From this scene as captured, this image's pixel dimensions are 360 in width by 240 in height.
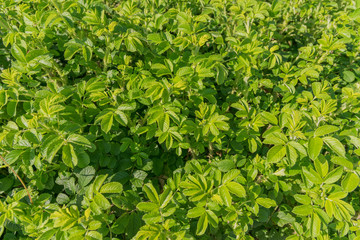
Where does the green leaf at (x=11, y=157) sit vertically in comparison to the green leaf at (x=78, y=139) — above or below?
below

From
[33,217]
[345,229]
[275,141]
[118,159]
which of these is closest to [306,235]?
[345,229]

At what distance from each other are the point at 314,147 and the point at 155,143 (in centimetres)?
124

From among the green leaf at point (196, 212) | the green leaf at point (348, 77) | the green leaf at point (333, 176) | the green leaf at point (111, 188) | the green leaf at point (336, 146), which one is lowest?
the green leaf at point (196, 212)

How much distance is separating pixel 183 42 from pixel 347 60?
2225mm

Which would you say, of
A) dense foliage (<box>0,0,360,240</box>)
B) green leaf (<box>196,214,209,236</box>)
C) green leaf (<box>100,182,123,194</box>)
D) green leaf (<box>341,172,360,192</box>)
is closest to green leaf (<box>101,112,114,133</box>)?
dense foliage (<box>0,0,360,240</box>)

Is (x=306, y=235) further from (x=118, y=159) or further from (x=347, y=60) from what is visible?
(x=347, y=60)

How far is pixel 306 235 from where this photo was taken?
1670 millimetres

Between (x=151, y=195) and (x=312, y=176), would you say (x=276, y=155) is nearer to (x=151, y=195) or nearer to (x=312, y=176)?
(x=312, y=176)

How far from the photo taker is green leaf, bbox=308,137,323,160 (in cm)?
142

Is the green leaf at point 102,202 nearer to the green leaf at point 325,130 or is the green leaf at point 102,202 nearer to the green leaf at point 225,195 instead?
the green leaf at point 225,195

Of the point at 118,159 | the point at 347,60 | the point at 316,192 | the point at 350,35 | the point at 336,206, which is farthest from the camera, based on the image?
the point at 347,60

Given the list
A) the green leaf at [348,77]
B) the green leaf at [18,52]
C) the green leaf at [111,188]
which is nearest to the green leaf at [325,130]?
the green leaf at [111,188]

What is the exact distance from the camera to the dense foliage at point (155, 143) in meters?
1.47

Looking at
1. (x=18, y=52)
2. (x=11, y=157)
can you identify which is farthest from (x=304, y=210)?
(x=18, y=52)
